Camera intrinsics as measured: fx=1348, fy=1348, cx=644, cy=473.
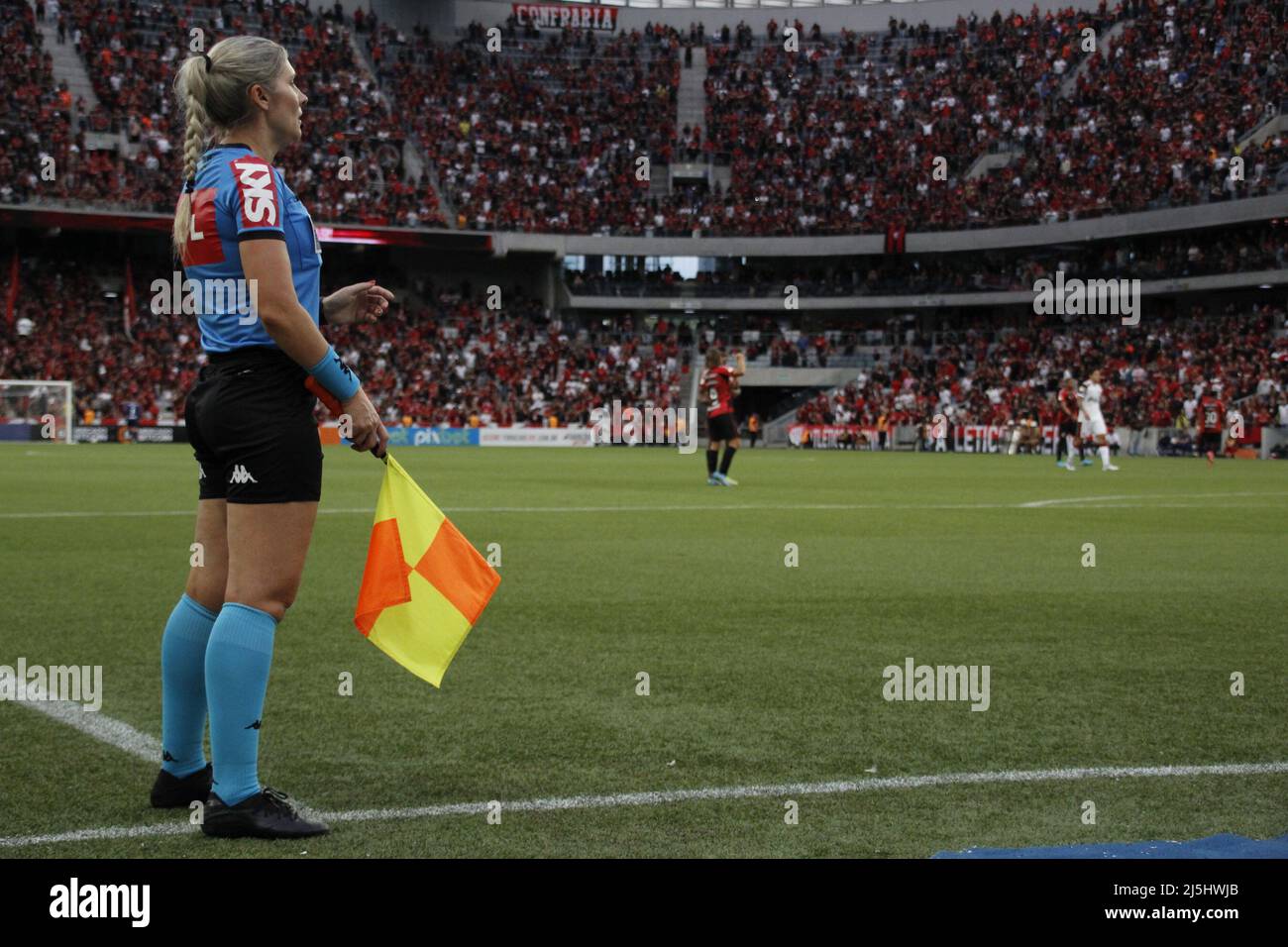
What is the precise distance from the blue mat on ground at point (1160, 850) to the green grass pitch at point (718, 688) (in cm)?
23

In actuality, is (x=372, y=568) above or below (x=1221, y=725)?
above

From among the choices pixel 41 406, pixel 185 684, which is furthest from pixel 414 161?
pixel 185 684

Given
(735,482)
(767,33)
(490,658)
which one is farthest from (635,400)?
(490,658)

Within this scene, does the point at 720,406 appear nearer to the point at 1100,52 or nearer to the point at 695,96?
the point at 1100,52

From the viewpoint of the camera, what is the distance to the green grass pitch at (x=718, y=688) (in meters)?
3.93

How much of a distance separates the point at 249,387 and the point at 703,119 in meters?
63.4

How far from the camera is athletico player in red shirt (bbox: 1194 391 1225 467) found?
3738 cm

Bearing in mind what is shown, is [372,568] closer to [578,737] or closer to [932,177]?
[578,737]

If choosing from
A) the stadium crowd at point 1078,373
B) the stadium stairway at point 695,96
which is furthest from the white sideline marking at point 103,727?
the stadium stairway at point 695,96

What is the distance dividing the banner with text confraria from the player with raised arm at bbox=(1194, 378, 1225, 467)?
37.7 m

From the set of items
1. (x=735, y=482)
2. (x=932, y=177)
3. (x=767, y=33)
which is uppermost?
(x=767, y=33)

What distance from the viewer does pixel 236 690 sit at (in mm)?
3916
